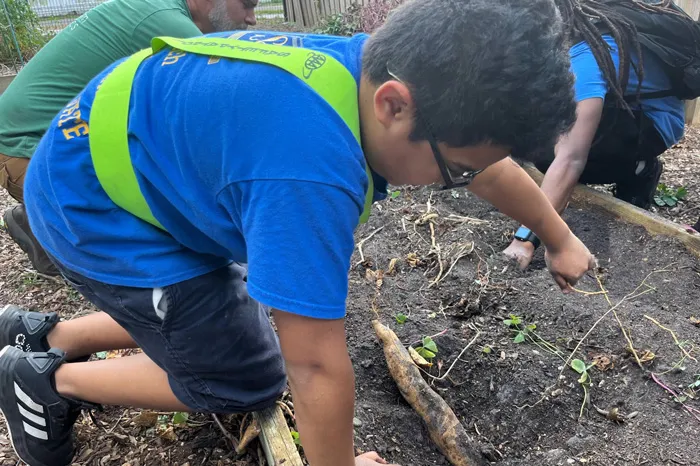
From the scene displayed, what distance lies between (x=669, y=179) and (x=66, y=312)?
3756 mm

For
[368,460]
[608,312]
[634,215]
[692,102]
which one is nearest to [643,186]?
[634,215]

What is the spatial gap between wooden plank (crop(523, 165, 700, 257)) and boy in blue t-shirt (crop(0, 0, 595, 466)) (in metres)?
1.53

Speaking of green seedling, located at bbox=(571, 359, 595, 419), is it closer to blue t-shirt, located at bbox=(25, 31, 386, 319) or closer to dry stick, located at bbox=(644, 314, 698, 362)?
dry stick, located at bbox=(644, 314, 698, 362)

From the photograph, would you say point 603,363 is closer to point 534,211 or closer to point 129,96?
point 534,211

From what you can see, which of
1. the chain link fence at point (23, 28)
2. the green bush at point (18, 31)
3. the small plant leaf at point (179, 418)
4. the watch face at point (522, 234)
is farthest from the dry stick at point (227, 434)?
the green bush at point (18, 31)

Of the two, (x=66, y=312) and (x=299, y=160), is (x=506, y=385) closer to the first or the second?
A: (x=299, y=160)

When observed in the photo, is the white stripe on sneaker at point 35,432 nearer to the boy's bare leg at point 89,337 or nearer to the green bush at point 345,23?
the boy's bare leg at point 89,337

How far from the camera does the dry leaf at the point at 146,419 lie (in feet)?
6.72

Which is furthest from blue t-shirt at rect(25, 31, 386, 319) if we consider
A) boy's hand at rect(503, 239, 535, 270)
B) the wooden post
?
the wooden post

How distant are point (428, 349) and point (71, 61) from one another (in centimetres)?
208

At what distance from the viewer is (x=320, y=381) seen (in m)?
1.13

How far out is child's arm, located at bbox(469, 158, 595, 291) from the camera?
166 cm

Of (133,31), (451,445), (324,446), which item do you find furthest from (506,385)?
(133,31)

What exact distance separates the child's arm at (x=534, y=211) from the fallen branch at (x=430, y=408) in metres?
0.56
